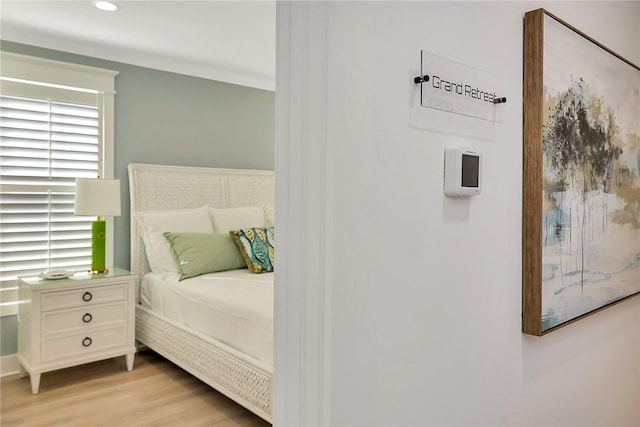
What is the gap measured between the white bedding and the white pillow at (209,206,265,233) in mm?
515

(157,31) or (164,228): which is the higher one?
(157,31)

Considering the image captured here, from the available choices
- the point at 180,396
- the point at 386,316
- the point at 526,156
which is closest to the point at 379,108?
the point at 386,316

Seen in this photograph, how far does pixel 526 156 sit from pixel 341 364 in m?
0.89

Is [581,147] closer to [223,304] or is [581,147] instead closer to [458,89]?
[458,89]

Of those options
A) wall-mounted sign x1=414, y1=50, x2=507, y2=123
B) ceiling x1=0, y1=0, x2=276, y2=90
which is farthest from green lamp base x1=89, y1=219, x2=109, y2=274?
wall-mounted sign x1=414, y1=50, x2=507, y2=123

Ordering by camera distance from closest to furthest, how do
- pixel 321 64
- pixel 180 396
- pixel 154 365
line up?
pixel 321 64 < pixel 180 396 < pixel 154 365

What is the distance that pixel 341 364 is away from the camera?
0.93 meters

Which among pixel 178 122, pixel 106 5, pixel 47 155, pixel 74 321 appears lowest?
pixel 74 321

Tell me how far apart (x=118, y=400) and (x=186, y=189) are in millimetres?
1785

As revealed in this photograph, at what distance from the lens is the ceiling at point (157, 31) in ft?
9.45

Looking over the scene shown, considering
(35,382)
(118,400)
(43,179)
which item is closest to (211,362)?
(118,400)

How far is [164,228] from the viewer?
368 centimetres

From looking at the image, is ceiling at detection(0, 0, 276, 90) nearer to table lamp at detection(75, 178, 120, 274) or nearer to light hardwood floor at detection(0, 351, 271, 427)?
table lamp at detection(75, 178, 120, 274)

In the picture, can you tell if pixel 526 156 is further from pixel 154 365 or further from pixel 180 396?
pixel 154 365
